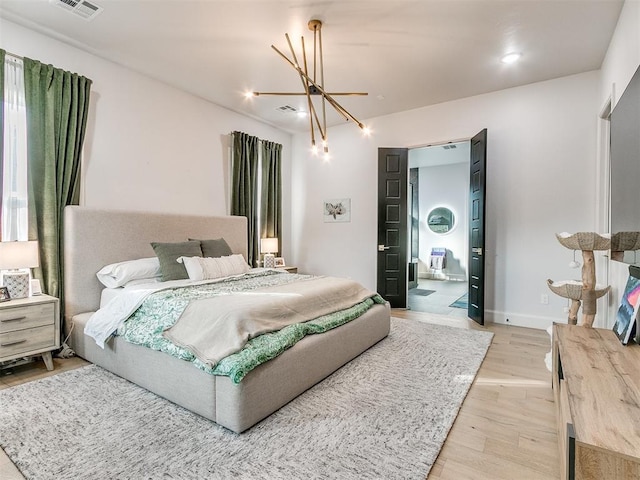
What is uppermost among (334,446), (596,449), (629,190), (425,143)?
(425,143)

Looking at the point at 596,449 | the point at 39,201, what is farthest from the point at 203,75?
the point at 596,449

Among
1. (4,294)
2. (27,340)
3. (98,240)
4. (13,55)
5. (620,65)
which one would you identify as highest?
(13,55)

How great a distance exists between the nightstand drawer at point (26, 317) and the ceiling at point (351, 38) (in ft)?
8.07

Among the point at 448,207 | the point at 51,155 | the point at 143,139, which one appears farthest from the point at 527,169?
the point at 51,155

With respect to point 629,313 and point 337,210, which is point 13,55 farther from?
point 629,313

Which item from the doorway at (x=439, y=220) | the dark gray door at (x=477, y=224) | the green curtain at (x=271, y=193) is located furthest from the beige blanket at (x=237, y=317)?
the doorway at (x=439, y=220)

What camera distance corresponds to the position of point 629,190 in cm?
189

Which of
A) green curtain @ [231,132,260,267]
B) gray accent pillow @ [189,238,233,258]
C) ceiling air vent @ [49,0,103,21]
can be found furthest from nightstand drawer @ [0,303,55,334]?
green curtain @ [231,132,260,267]

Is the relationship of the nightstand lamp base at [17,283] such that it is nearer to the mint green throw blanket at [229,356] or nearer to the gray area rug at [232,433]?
the gray area rug at [232,433]

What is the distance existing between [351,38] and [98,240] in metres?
3.13

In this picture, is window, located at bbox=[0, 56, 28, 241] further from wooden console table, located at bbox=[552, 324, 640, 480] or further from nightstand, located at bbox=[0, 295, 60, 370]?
wooden console table, located at bbox=[552, 324, 640, 480]

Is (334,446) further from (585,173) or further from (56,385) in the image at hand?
(585,173)

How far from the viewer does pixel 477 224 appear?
4.32m

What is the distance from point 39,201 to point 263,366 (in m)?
2.65
